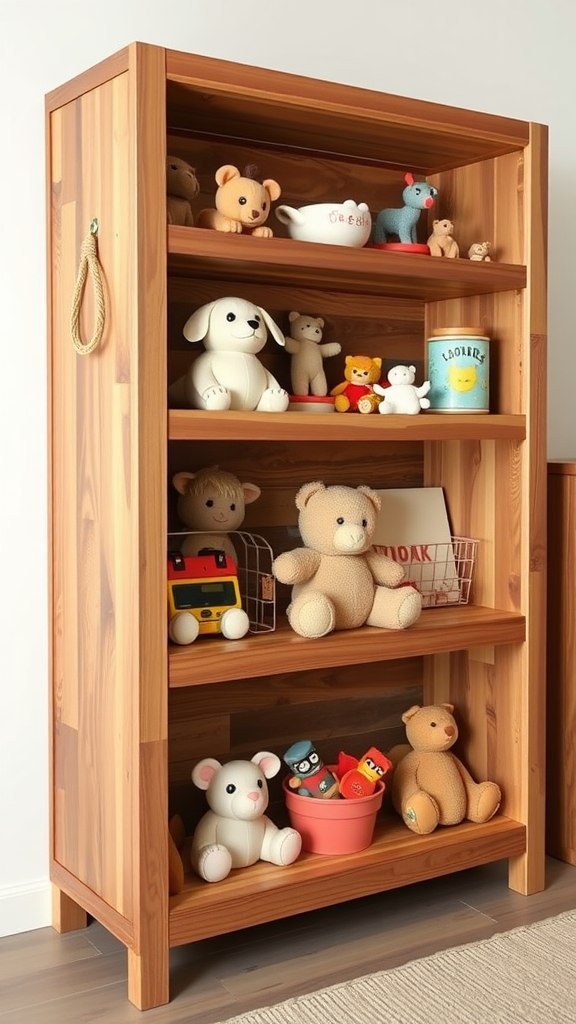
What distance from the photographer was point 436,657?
261 centimetres

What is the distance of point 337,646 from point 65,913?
2.47ft

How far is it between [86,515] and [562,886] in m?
1.31

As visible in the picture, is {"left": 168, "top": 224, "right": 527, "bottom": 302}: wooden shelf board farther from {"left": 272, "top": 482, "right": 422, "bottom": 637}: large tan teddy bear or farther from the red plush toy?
the red plush toy

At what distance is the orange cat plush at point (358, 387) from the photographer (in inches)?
87.6

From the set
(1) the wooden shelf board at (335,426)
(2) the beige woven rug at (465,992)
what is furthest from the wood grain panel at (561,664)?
(2) the beige woven rug at (465,992)

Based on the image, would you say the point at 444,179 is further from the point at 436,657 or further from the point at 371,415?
the point at 436,657

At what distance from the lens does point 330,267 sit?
6.74 feet

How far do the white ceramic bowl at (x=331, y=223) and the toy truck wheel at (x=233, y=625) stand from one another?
711 mm

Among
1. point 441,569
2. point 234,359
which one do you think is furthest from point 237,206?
point 441,569

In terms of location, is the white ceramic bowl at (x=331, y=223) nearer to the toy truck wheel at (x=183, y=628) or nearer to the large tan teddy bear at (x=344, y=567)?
the large tan teddy bear at (x=344, y=567)

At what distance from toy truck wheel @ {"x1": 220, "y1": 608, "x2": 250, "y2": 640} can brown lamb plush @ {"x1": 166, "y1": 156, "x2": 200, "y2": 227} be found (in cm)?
72

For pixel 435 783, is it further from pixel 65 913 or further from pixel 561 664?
pixel 65 913

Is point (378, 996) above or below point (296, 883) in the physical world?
below

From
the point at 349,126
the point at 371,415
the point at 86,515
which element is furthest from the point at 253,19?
the point at 86,515
